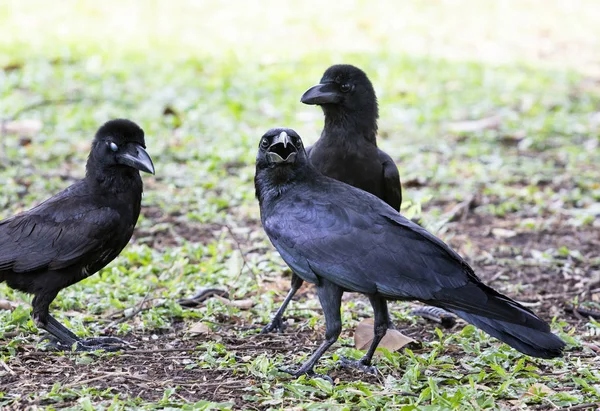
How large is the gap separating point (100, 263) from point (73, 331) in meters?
0.47

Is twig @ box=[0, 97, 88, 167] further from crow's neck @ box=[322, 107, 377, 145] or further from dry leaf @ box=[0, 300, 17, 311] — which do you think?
crow's neck @ box=[322, 107, 377, 145]

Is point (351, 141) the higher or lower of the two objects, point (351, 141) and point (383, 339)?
the higher

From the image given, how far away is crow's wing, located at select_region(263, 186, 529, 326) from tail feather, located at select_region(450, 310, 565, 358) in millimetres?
70

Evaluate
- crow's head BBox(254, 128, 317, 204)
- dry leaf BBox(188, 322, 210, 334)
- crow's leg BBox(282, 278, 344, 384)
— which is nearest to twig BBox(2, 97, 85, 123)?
dry leaf BBox(188, 322, 210, 334)

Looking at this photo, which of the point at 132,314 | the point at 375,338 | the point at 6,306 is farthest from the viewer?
the point at 6,306

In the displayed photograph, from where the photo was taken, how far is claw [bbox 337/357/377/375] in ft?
16.0

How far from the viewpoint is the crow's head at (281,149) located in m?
5.09

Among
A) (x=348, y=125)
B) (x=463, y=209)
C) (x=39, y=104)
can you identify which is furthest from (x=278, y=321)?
(x=39, y=104)

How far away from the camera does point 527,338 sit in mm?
4406

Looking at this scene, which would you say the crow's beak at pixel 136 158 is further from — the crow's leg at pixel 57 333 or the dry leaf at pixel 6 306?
the dry leaf at pixel 6 306

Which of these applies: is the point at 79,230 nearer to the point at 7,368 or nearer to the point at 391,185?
the point at 7,368

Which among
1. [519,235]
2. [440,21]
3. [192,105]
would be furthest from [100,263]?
[440,21]

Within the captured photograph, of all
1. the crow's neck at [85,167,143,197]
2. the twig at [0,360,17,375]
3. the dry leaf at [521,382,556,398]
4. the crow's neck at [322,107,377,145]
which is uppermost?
the crow's neck at [322,107,377,145]

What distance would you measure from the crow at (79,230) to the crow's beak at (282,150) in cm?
77
